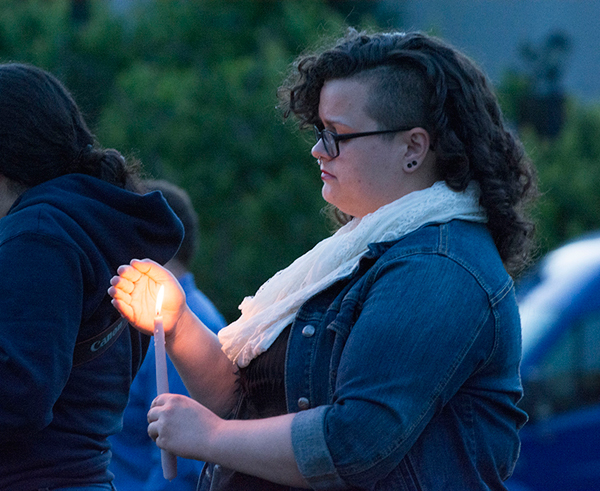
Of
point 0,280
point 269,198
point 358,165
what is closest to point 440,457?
point 358,165

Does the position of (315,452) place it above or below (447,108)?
below

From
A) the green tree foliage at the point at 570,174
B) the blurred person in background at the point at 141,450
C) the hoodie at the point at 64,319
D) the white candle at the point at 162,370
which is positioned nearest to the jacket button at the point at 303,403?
the white candle at the point at 162,370

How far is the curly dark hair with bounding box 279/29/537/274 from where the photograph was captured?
1711mm

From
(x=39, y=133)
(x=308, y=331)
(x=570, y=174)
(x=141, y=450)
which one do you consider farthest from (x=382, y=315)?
(x=570, y=174)

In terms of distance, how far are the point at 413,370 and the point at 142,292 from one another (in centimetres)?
61

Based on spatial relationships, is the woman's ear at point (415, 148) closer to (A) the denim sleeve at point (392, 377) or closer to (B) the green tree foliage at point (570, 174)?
(A) the denim sleeve at point (392, 377)

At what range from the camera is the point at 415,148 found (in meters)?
1.72

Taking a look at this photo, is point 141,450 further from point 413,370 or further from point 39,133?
point 413,370

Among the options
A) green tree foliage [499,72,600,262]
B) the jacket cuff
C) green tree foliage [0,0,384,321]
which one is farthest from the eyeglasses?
green tree foliage [499,72,600,262]

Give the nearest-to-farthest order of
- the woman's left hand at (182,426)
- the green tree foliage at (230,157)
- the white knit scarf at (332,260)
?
the woman's left hand at (182,426) → the white knit scarf at (332,260) → the green tree foliage at (230,157)

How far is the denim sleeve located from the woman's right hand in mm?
417

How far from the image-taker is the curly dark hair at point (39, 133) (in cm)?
173

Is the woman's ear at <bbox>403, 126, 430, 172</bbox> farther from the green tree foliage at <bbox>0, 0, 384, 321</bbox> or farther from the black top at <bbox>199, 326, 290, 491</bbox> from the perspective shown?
the green tree foliage at <bbox>0, 0, 384, 321</bbox>

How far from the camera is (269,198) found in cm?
934
